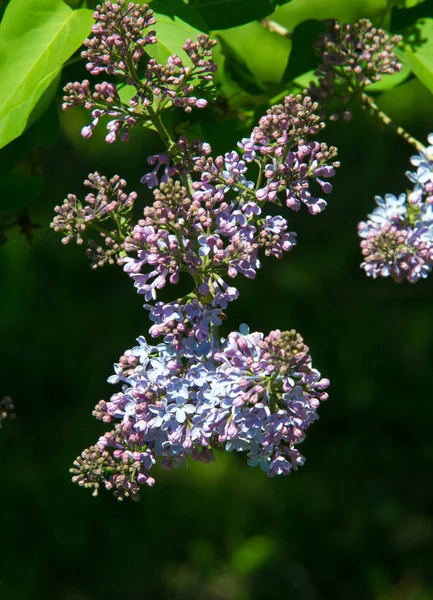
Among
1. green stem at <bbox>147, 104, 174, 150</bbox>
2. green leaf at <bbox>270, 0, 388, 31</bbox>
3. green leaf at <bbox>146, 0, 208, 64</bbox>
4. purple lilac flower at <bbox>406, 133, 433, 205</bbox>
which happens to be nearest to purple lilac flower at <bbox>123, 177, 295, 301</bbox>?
green stem at <bbox>147, 104, 174, 150</bbox>

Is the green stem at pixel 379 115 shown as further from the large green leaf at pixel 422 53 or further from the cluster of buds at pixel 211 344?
the cluster of buds at pixel 211 344

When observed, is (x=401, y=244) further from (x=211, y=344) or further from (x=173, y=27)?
(x=173, y=27)

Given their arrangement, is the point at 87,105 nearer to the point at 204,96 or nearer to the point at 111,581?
the point at 204,96

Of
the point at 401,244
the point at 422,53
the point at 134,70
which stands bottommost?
the point at 401,244

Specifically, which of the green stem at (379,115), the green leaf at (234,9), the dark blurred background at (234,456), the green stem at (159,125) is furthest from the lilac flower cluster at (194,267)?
the dark blurred background at (234,456)

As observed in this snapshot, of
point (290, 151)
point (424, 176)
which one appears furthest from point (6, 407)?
point (424, 176)
